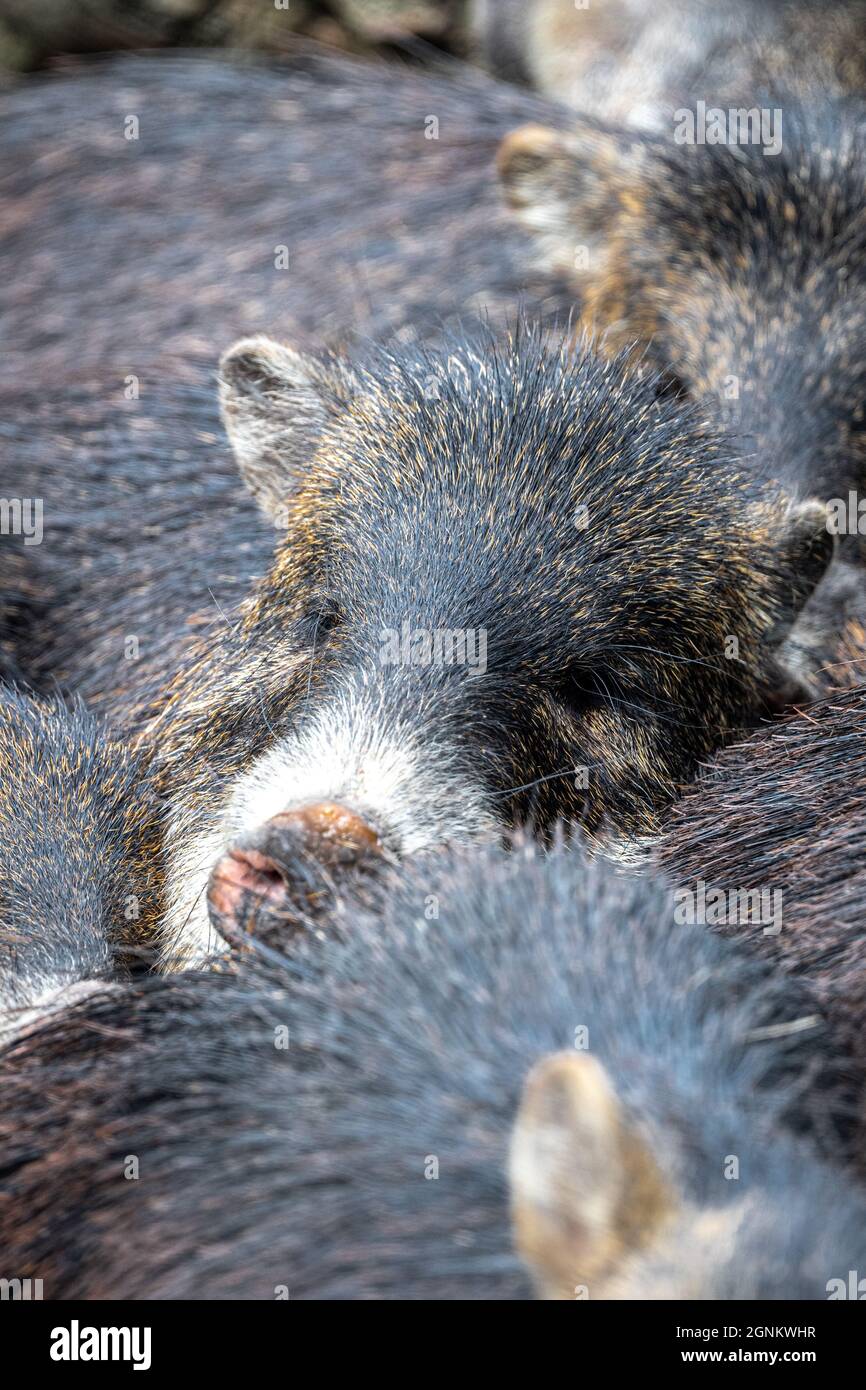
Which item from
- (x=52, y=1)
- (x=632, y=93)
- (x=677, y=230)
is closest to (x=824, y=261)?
(x=677, y=230)

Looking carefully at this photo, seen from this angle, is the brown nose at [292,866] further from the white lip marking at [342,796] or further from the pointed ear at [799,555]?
the pointed ear at [799,555]

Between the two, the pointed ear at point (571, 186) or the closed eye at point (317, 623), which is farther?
the pointed ear at point (571, 186)

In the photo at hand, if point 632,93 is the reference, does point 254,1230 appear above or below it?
below

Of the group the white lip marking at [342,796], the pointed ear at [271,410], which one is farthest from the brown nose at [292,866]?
the pointed ear at [271,410]

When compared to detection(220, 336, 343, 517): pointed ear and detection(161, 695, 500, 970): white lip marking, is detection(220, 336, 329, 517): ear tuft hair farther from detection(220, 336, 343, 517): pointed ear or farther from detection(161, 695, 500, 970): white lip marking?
detection(161, 695, 500, 970): white lip marking

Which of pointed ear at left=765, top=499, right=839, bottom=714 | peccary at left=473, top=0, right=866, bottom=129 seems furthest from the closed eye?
peccary at left=473, top=0, right=866, bottom=129

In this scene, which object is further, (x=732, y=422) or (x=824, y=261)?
(x=824, y=261)

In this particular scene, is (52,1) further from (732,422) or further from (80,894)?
(80,894)
